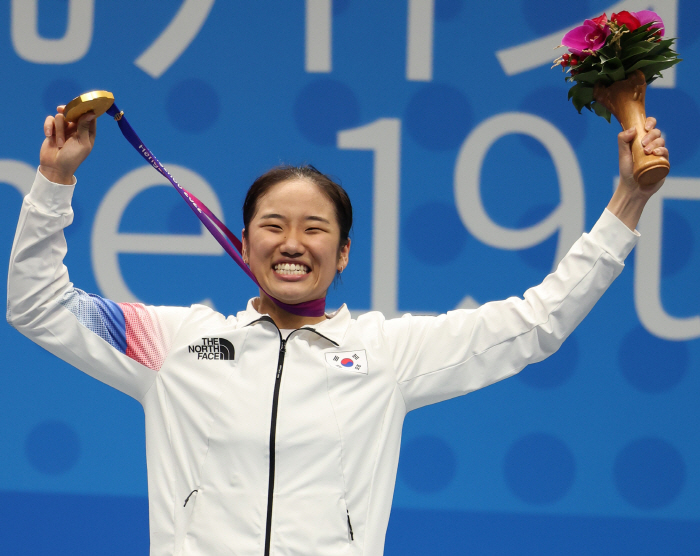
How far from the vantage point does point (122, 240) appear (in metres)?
2.70

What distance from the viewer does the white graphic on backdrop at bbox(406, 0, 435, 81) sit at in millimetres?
2670

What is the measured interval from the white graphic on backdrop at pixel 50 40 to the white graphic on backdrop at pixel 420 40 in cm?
107

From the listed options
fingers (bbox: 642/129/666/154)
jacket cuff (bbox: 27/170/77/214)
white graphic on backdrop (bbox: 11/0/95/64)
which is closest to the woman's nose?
jacket cuff (bbox: 27/170/77/214)

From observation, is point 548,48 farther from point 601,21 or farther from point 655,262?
point 601,21

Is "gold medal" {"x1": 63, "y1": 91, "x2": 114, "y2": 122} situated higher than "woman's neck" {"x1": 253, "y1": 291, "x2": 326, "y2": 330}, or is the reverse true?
"gold medal" {"x1": 63, "y1": 91, "x2": 114, "y2": 122}

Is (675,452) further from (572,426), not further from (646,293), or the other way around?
(646,293)

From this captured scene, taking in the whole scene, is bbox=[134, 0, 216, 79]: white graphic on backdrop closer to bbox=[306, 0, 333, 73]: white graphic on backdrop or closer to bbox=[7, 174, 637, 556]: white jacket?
bbox=[306, 0, 333, 73]: white graphic on backdrop

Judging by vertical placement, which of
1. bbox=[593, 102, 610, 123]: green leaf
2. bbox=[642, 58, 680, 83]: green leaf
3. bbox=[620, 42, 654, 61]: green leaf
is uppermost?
bbox=[620, 42, 654, 61]: green leaf

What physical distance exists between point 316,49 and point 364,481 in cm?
167

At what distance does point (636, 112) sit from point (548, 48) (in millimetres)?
1293

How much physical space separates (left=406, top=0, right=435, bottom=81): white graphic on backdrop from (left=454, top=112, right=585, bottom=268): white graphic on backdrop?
268 millimetres

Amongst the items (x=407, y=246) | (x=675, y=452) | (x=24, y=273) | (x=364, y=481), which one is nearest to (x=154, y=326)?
(x=24, y=273)

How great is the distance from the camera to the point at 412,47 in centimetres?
268

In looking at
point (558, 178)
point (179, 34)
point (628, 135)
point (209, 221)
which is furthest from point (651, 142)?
point (179, 34)
